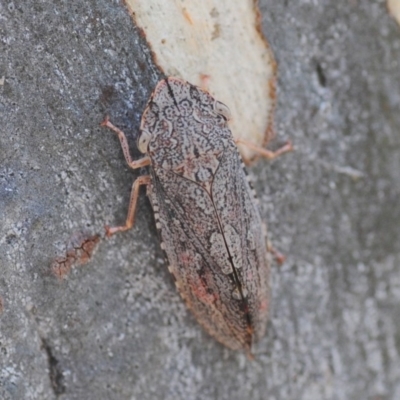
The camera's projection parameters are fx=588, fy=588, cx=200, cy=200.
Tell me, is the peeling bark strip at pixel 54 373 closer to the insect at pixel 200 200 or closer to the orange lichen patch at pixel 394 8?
the insect at pixel 200 200

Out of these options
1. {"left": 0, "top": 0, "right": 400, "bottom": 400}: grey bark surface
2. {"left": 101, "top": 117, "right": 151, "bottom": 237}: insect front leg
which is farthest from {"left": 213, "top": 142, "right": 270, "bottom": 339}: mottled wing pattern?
{"left": 101, "top": 117, "right": 151, "bottom": 237}: insect front leg

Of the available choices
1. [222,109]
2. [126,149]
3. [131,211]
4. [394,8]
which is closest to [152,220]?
[131,211]

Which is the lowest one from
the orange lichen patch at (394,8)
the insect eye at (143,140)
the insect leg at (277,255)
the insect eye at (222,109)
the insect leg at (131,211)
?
the insect leg at (277,255)

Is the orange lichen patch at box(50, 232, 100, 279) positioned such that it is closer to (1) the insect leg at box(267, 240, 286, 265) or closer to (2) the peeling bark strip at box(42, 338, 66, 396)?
(2) the peeling bark strip at box(42, 338, 66, 396)

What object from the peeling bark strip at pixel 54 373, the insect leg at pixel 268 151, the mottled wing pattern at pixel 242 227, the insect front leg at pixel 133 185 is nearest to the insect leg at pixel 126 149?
the insect front leg at pixel 133 185

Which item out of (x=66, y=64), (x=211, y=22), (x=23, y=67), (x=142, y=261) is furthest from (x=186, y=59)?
(x=142, y=261)
